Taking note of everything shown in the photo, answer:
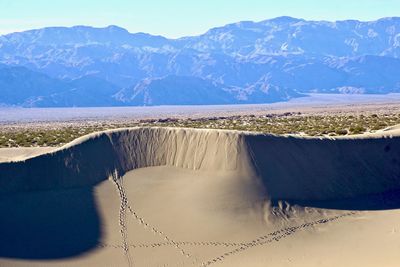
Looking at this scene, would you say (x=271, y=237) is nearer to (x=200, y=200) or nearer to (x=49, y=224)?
(x=200, y=200)

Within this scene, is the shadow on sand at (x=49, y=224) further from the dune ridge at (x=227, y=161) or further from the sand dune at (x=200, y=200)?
the dune ridge at (x=227, y=161)

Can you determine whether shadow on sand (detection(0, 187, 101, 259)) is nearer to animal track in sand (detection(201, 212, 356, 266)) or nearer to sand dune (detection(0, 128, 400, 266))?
sand dune (detection(0, 128, 400, 266))

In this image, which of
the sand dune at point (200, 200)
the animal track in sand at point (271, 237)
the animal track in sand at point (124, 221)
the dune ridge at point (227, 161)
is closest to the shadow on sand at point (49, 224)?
the sand dune at point (200, 200)

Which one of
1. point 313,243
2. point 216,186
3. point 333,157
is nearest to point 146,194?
point 216,186

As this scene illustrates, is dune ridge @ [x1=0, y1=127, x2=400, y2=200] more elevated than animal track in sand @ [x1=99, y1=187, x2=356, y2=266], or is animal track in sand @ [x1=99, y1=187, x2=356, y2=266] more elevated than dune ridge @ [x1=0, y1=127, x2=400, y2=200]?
dune ridge @ [x1=0, y1=127, x2=400, y2=200]

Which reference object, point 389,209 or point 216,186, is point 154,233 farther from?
point 389,209

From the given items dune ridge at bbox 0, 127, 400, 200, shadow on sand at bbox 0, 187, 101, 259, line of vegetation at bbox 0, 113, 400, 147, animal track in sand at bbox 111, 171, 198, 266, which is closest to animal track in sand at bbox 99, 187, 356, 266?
animal track in sand at bbox 111, 171, 198, 266
